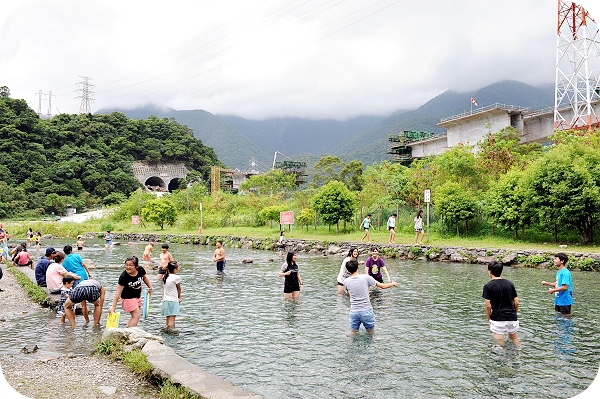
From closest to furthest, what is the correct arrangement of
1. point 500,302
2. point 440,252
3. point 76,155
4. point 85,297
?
1. point 500,302
2. point 85,297
3. point 440,252
4. point 76,155

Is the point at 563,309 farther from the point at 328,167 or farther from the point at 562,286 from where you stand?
the point at 328,167

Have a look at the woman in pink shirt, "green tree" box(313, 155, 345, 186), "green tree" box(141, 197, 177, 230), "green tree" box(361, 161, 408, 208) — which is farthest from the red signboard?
"green tree" box(313, 155, 345, 186)

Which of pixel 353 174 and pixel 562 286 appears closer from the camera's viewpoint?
pixel 562 286

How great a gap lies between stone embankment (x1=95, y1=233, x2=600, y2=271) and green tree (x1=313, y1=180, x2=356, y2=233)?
140 inches

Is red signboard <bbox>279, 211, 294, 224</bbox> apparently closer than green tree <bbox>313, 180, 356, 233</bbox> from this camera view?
No

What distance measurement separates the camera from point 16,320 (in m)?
9.71

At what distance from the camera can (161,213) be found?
146 ft

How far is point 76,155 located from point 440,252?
7869 centimetres

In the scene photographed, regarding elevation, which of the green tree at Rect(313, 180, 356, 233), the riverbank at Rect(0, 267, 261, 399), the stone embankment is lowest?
the riverbank at Rect(0, 267, 261, 399)

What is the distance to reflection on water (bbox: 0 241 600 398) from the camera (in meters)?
6.21

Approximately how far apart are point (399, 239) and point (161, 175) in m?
82.3

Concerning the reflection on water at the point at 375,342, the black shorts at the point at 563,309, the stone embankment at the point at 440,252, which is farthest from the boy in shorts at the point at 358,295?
the stone embankment at the point at 440,252

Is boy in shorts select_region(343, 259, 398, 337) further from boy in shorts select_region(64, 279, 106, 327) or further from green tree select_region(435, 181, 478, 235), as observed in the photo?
green tree select_region(435, 181, 478, 235)

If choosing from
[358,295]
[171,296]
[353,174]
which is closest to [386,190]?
[353,174]
